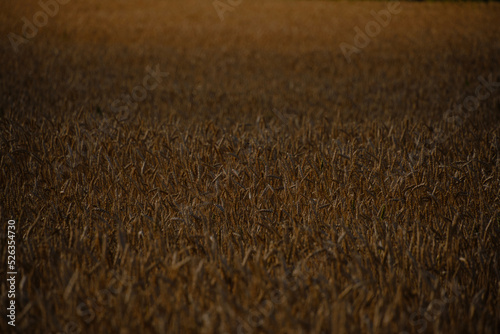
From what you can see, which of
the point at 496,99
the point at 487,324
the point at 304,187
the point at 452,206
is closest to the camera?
the point at 487,324

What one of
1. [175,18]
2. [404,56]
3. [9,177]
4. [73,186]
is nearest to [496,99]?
[404,56]

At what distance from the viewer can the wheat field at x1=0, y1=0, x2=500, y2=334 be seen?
4.19ft

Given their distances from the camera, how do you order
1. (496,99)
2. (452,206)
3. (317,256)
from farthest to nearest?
(496,99) → (452,206) → (317,256)

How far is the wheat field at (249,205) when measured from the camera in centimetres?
128

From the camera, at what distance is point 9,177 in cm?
255

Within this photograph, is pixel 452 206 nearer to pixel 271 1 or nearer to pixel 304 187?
pixel 304 187

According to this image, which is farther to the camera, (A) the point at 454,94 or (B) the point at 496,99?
(A) the point at 454,94

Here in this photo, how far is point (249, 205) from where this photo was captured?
2.25 meters

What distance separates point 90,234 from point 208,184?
780 mm

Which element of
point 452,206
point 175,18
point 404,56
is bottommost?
point 452,206

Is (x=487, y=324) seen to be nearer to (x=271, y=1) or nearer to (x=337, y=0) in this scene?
(x=271, y=1)

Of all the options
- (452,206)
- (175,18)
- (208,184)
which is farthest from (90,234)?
(175,18)

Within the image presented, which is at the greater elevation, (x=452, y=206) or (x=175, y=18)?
(x=175, y=18)

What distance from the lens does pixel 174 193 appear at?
7.68ft
